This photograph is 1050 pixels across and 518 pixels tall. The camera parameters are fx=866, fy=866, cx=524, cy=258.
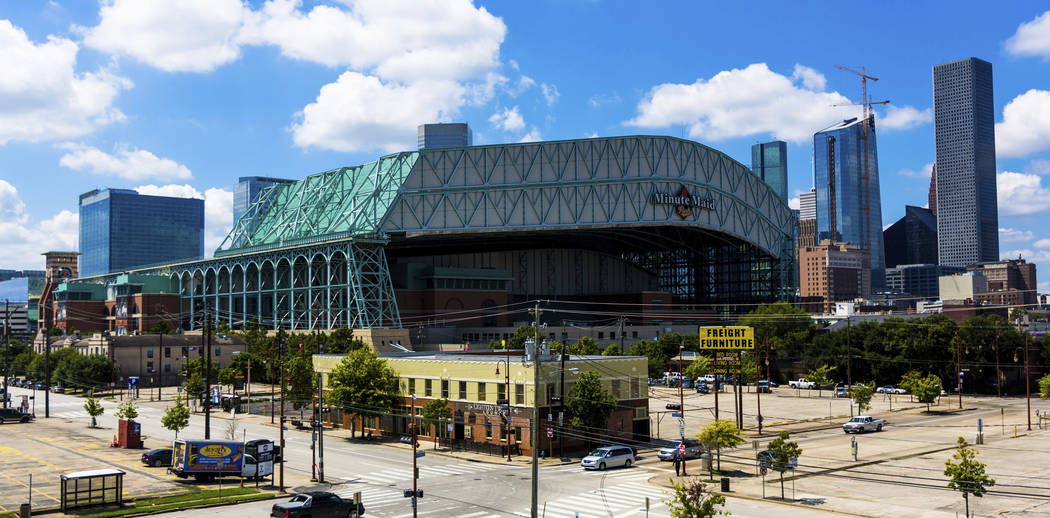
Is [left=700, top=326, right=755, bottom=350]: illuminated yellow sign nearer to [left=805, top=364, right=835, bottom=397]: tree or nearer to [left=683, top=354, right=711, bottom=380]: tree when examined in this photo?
[left=683, top=354, right=711, bottom=380]: tree

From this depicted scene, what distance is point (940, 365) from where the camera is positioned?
11612 cm

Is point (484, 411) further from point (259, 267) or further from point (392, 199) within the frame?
point (259, 267)

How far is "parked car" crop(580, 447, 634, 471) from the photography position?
55531 mm

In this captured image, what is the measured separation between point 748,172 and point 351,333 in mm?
85679

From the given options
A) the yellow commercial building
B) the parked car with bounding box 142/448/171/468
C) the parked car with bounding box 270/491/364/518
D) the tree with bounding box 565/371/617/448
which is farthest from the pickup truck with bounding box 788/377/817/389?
the parked car with bounding box 270/491/364/518

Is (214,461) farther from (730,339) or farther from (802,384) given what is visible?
(802,384)

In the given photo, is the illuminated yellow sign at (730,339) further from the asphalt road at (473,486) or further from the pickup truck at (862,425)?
the asphalt road at (473,486)

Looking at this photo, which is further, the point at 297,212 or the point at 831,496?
the point at 297,212

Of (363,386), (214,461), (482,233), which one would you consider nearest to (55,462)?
(214,461)

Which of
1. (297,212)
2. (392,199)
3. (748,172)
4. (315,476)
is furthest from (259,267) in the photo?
(315,476)

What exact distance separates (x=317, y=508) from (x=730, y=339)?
47875 millimetres

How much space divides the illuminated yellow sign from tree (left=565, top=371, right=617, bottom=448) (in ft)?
63.8

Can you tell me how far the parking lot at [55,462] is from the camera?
157 ft

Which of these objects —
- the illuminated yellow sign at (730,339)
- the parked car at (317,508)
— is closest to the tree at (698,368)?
the illuminated yellow sign at (730,339)
